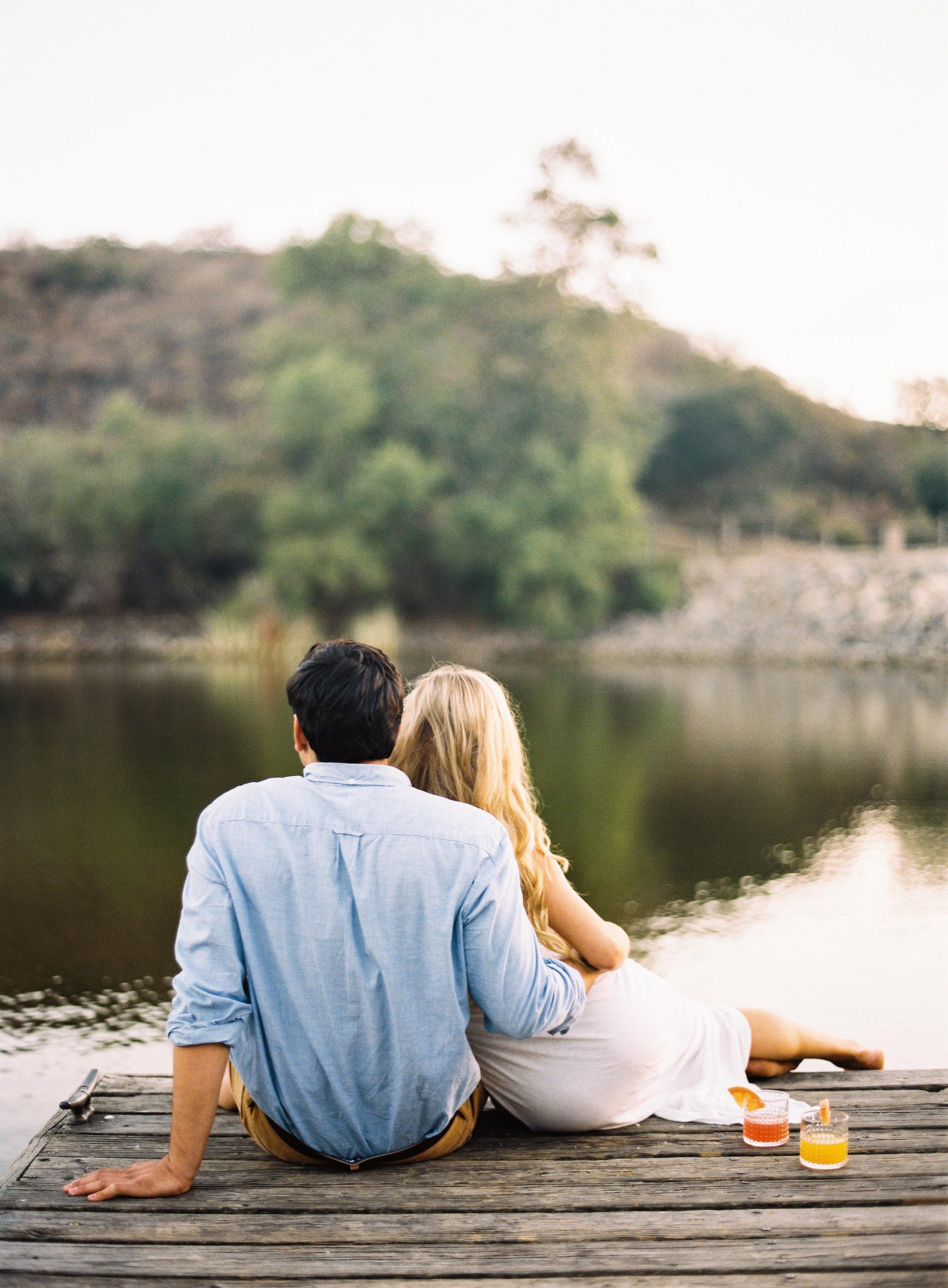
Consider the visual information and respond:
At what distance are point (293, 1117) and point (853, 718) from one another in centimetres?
1357

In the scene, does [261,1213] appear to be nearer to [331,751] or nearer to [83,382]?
[331,751]

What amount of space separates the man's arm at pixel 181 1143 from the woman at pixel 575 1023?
1.92ft

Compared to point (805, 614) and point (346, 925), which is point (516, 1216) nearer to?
point (346, 925)

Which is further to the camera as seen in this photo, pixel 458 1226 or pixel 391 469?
pixel 391 469

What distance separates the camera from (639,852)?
810 cm

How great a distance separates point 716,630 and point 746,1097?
26.4 metres

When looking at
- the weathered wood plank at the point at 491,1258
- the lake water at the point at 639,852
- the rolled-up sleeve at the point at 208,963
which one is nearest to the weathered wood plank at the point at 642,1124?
the weathered wood plank at the point at 491,1258

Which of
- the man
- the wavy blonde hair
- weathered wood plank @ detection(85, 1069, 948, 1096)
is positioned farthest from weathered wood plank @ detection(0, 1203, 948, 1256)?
weathered wood plank @ detection(85, 1069, 948, 1096)

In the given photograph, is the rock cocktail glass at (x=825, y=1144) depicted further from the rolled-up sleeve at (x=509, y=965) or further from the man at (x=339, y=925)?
the man at (x=339, y=925)

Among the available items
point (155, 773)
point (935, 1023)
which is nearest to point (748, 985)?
point (935, 1023)

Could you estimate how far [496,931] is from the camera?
2.30m

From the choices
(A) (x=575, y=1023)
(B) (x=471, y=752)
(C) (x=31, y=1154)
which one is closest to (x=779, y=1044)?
(A) (x=575, y=1023)

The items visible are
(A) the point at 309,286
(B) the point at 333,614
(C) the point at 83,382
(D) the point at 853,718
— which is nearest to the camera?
(D) the point at 853,718

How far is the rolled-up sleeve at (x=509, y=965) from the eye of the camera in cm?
228
